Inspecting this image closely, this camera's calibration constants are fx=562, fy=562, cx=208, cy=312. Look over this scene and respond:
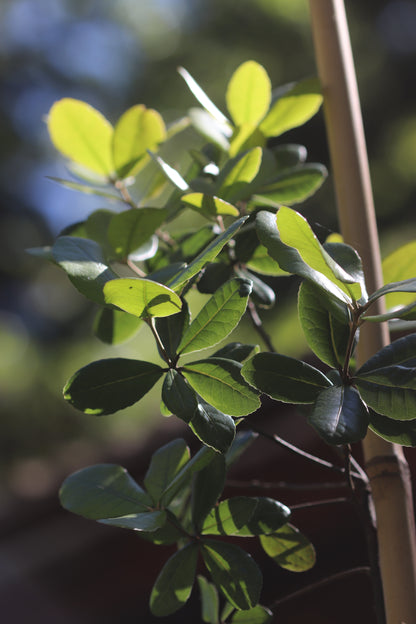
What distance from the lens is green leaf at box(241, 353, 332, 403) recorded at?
279 mm

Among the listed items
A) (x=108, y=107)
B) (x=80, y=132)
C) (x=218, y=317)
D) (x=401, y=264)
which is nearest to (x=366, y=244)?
(x=401, y=264)

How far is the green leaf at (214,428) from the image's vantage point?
10.9 inches

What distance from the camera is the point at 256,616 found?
0.36 m

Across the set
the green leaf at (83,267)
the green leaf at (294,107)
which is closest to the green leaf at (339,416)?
the green leaf at (83,267)

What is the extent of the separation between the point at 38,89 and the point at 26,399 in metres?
2.98

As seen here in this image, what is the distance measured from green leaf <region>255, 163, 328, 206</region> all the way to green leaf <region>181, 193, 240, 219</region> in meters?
0.09

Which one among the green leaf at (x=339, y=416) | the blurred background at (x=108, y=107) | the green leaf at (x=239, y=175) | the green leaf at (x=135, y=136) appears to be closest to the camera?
the green leaf at (x=339, y=416)

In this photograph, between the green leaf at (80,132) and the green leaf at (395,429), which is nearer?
the green leaf at (395,429)

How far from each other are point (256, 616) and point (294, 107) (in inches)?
14.9

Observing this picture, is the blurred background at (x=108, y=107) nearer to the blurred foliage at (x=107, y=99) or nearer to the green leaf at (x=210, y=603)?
the blurred foliage at (x=107, y=99)

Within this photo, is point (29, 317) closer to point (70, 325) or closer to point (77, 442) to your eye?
point (70, 325)

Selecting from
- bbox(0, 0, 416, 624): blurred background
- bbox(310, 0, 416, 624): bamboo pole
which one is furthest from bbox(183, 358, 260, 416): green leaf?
bbox(0, 0, 416, 624): blurred background

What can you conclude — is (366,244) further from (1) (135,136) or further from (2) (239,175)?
(1) (135,136)

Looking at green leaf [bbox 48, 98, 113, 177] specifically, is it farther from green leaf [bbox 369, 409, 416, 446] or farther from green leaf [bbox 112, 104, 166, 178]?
green leaf [bbox 369, 409, 416, 446]
